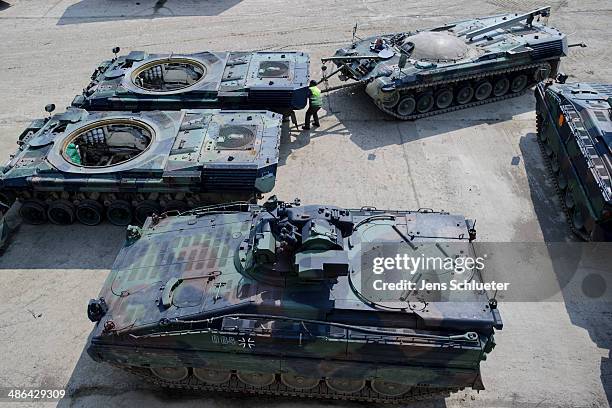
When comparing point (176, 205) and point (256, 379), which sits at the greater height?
point (176, 205)

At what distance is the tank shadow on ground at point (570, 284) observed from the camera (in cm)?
1056

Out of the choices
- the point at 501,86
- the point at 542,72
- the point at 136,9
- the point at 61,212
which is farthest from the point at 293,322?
the point at 136,9

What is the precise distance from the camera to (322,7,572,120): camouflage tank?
52.3 feet

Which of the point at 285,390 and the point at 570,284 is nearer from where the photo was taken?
the point at 285,390

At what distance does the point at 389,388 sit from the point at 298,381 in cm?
152

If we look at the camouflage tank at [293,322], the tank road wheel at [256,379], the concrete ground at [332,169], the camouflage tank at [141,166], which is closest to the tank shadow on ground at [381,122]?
the concrete ground at [332,169]

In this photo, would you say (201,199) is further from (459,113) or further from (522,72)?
(522,72)

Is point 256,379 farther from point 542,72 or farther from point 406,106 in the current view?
point 542,72

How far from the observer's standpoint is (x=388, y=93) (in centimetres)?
1566

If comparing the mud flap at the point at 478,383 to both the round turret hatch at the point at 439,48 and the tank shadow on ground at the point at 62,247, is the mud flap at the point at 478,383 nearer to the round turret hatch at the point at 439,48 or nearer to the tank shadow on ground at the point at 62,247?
the tank shadow on ground at the point at 62,247

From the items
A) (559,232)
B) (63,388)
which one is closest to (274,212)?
(63,388)

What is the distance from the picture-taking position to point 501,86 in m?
17.4

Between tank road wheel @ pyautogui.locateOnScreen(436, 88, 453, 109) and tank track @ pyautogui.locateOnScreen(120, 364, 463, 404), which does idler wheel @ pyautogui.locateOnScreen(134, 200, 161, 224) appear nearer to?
tank track @ pyautogui.locateOnScreen(120, 364, 463, 404)

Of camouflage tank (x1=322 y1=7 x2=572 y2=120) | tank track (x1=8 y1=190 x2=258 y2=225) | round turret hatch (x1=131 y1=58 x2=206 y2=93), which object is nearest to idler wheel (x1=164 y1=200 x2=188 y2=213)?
tank track (x1=8 y1=190 x2=258 y2=225)
